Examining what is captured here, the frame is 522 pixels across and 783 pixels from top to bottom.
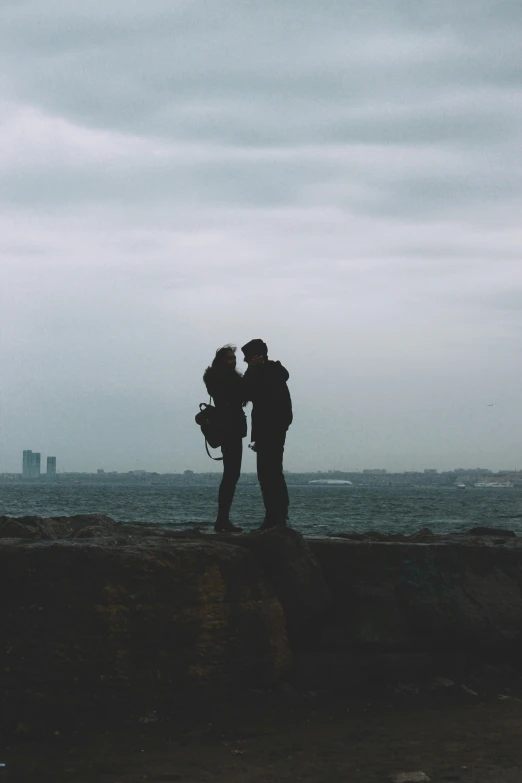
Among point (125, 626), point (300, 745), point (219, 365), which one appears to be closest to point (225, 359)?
point (219, 365)

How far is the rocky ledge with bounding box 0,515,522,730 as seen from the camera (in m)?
5.07

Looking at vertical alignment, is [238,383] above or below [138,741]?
above

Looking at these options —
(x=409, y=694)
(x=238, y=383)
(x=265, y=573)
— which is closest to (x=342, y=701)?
(x=409, y=694)

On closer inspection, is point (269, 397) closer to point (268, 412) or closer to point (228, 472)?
point (268, 412)

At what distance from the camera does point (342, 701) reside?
565 centimetres

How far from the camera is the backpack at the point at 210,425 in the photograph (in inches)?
289

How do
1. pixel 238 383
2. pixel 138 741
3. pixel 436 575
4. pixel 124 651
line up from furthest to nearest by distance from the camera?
1. pixel 238 383
2. pixel 436 575
3. pixel 124 651
4. pixel 138 741

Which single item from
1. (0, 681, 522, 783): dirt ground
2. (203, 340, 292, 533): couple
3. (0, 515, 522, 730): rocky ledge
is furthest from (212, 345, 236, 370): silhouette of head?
(0, 681, 522, 783): dirt ground

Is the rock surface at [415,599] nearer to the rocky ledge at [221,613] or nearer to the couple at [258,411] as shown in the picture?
the rocky ledge at [221,613]

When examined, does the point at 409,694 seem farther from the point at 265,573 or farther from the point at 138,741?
the point at 138,741

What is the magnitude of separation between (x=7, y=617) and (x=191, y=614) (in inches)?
40.4

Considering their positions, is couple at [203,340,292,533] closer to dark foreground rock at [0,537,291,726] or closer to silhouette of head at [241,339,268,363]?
silhouette of head at [241,339,268,363]

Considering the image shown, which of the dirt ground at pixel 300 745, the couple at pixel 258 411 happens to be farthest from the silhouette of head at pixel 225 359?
the dirt ground at pixel 300 745

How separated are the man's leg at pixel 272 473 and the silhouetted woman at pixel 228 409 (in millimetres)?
203
